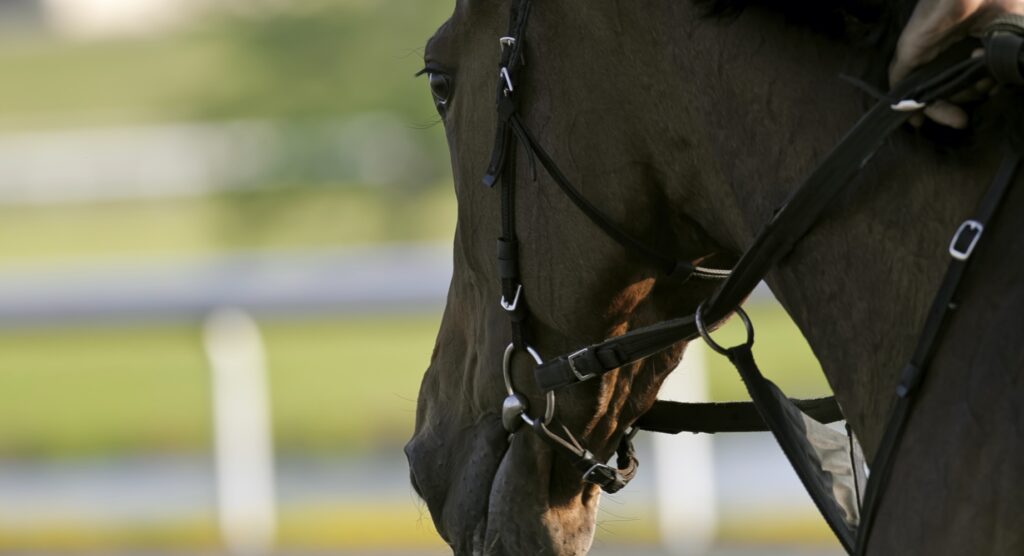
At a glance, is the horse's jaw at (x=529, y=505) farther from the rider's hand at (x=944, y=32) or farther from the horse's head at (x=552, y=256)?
the rider's hand at (x=944, y=32)

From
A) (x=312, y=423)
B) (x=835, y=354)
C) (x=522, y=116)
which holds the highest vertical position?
(x=312, y=423)

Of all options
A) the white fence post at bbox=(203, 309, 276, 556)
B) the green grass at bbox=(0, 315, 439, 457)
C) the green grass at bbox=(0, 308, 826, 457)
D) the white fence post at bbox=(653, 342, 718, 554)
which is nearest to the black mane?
the green grass at bbox=(0, 308, 826, 457)

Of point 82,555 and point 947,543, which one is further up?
point 82,555

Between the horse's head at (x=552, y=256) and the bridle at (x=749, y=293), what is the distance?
0.02 m

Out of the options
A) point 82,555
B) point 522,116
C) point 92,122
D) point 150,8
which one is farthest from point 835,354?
point 150,8

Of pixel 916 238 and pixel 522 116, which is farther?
pixel 522 116

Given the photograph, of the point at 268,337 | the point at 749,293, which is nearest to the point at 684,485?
the point at 268,337

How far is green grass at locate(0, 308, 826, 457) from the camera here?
7480 millimetres

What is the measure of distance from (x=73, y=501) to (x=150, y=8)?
48783 millimetres

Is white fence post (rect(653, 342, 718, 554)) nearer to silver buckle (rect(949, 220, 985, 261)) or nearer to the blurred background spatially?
the blurred background

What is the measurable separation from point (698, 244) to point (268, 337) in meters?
5.96

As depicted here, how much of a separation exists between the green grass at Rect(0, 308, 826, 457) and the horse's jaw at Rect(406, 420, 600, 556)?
227 cm

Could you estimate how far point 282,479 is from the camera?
24.2 feet

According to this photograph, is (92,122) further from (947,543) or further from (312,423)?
(947,543)
